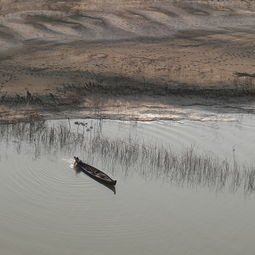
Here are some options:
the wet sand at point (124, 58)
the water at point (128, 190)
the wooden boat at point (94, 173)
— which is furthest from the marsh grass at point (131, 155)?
the wet sand at point (124, 58)

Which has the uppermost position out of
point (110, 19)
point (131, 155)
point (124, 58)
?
point (110, 19)

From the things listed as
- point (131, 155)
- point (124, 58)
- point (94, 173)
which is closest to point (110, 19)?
point (124, 58)

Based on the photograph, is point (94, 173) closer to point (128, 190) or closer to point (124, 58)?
point (128, 190)

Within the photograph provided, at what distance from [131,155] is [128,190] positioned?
1565mm

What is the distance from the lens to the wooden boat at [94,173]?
13.5 m

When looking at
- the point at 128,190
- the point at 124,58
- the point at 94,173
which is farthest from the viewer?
the point at 124,58

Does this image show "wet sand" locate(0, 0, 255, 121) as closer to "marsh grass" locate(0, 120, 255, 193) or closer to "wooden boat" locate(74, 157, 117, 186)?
"marsh grass" locate(0, 120, 255, 193)

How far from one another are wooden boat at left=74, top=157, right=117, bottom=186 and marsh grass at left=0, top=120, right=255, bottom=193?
651 millimetres

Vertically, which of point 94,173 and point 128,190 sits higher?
point 94,173

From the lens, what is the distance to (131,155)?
15.1 metres

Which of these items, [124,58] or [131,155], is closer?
[131,155]

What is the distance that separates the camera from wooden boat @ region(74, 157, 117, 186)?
1350 centimetres

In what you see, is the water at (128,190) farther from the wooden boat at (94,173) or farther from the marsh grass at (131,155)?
the wooden boat at (94,173)

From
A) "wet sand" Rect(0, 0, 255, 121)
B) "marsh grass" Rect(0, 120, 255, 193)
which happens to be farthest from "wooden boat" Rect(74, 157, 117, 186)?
"wet sand" Rect(0, 0, 255, 121)
